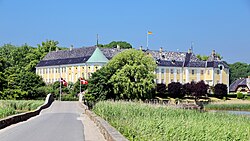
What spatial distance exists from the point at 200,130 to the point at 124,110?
43.4 ft

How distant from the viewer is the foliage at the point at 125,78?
61.2 meters

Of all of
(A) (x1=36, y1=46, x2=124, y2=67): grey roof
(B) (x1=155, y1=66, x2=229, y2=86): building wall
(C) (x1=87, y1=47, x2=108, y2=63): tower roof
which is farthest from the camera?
(B) (x1=155, y1=66, x2=229, y2=86): building wall

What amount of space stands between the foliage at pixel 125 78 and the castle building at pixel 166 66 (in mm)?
30057

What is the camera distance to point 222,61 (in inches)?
4213

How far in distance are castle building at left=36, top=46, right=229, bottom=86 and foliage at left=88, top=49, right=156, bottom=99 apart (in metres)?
30.1

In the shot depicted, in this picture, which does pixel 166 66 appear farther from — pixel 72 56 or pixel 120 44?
pixel 120 44

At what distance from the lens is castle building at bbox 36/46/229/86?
3994 inches

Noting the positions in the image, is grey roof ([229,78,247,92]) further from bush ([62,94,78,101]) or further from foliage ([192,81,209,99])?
bush ([62,94,78,101])

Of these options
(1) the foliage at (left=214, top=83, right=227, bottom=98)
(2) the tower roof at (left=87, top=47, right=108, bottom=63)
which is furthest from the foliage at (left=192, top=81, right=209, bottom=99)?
(2) the tower roof at (left=87, top=47, right=108, bottom=63)

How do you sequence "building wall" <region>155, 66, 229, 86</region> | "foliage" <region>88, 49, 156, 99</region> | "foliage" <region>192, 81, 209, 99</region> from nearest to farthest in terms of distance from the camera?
1. "foliage" <region>88, 49, 156, 99</region>
2. "foliage" <region>192, 81, 209, 99</region>
3. "building wall" <region>155, 66, 229, 86</region>

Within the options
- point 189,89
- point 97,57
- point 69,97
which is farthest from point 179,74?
point 69,97

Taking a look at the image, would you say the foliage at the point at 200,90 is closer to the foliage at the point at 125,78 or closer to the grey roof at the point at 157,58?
the foliage at the point at 125,78

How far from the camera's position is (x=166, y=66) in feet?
338

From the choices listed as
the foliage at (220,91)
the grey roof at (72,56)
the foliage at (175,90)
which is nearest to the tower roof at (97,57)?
the grey roof at (72,56)
